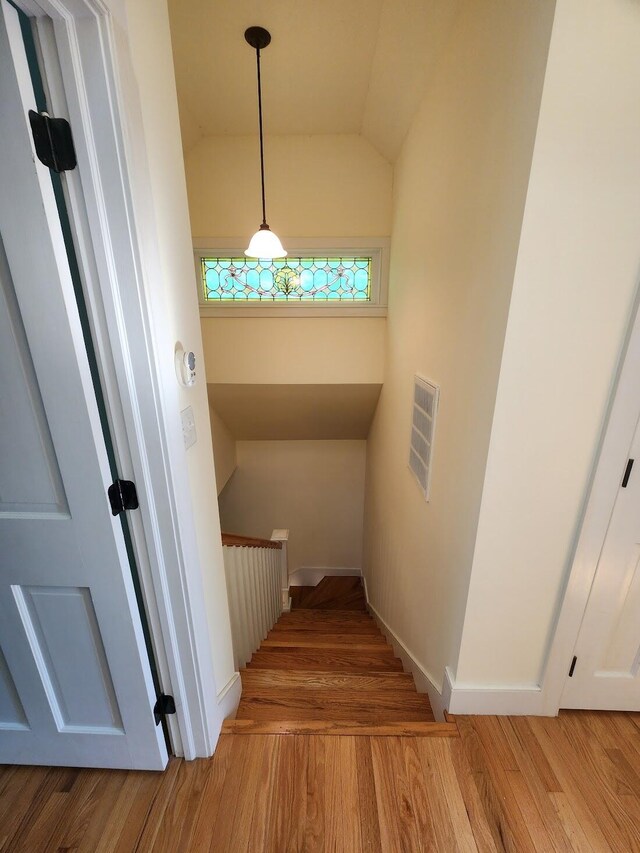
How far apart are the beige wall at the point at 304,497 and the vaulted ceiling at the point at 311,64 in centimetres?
304

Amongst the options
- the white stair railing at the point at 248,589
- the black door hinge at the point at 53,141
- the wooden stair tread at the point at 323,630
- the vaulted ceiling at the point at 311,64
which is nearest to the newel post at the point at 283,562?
the white stair railing at the point at 248,589

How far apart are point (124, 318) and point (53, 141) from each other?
356mm

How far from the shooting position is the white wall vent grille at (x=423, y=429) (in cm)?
170

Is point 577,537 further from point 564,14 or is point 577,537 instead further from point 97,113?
point 97,113

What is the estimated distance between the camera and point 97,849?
3.30ft

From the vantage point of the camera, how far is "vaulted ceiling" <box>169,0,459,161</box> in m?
1.54

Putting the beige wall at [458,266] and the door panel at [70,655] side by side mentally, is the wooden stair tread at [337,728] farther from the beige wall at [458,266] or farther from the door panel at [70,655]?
the door panel at [70,655]

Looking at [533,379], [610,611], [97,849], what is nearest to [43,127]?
[533,379]

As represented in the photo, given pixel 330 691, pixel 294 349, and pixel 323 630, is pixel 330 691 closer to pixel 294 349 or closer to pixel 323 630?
pixel 323 630

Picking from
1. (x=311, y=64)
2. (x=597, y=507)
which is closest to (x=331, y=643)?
(x=597, y=507)

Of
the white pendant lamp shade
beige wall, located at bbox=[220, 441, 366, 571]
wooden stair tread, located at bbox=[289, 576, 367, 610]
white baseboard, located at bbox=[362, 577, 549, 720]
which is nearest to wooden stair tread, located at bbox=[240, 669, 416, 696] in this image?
white baseboard, located at bbox=[362, 577, 549, 720]

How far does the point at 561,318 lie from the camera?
0.97 m

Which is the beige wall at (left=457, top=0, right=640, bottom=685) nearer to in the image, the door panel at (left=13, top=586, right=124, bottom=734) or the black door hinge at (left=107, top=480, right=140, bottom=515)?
the black door hinge at (left=107, top=480, right=140, bottom=515)

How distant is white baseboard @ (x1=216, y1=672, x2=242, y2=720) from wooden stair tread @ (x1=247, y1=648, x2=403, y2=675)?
497mm
